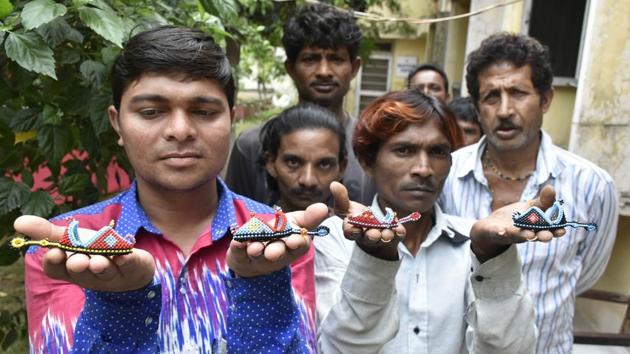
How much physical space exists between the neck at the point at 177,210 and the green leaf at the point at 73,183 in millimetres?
613

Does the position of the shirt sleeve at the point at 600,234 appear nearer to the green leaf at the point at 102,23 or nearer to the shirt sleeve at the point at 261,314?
the shirt sleeve at the point at 261,314

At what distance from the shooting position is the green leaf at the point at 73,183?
6.46ft

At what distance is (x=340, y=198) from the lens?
1.34m

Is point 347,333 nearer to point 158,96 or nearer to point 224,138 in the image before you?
point 224,138

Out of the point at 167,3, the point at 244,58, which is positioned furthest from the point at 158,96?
the point at 244,58

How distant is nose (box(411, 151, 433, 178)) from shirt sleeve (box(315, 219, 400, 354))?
18.1 inches

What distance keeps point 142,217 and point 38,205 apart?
24.7 inches

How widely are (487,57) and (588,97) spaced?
8.72 ft

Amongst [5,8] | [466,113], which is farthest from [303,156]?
[466,113]

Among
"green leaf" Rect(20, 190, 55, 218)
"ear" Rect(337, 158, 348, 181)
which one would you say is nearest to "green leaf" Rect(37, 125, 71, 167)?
"green leaf" Rect(20, 190, 55, 218)

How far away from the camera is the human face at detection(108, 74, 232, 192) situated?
1.40m

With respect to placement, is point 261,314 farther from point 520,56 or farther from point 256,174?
point 520,56

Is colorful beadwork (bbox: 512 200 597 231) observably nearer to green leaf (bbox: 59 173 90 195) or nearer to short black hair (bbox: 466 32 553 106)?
short black hair (bbox: 466 32 553 106)

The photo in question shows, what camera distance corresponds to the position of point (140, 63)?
4.68 feet
